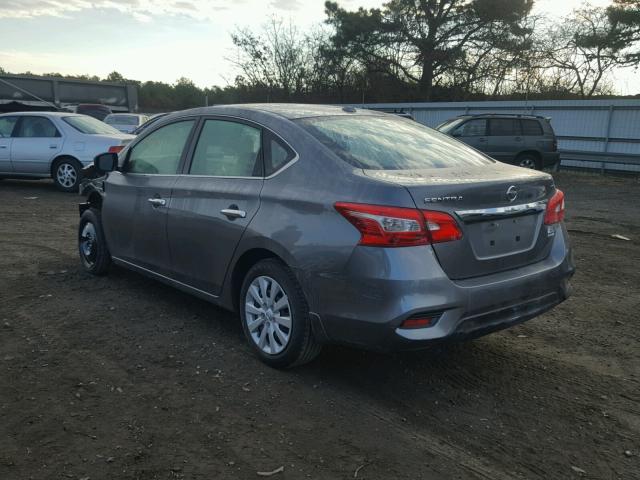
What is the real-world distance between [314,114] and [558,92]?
92.4 feet

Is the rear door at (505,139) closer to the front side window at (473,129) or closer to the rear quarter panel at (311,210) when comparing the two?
the front side window at (473,129)

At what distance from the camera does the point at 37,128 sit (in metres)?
12.0

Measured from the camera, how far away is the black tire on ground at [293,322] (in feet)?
11.1

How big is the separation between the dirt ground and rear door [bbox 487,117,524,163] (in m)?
11.6

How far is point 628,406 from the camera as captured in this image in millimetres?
3289

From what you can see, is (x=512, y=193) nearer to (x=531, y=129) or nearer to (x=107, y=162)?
(x=107, y=162)

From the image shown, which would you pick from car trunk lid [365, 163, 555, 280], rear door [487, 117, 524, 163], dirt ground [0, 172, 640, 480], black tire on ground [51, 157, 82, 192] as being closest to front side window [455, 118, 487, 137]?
rear door [487, 117, 524, 163]

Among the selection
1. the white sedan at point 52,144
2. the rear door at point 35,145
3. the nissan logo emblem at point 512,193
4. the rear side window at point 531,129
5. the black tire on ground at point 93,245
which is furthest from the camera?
the rear side window at point 531,129

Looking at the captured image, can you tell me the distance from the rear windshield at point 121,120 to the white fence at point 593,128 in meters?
12.4

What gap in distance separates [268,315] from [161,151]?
188 cm

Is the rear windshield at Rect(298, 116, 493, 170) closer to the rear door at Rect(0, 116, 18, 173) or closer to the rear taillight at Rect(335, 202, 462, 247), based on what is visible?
the rear taillight at Rect(335, 202, 462, 247)

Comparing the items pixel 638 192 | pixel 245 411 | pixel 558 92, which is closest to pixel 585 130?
pixel 638 192

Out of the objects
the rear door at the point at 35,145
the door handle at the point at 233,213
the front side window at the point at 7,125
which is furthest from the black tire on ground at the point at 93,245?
the front side window at the point at 7,125

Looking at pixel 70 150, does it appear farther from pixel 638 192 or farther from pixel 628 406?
pixel 638 192
